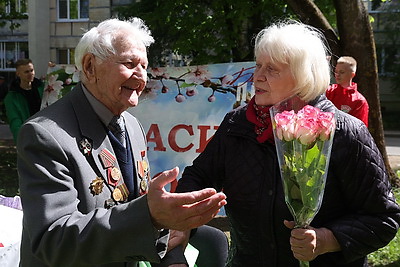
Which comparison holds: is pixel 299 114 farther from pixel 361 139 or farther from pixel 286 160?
pixel 361 139

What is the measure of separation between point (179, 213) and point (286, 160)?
0.49 metres

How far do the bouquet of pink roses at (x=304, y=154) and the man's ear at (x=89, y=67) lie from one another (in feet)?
2.54

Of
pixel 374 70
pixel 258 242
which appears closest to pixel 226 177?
pixel 258 242

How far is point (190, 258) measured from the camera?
3023 mm

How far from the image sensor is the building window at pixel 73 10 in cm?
2888

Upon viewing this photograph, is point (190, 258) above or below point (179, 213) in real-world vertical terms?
below

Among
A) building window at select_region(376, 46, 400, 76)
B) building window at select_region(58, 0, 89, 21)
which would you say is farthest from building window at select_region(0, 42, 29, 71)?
building window at select_region(376, 46, 400, 76)

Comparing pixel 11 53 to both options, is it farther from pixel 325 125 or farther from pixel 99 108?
pixel 325 125

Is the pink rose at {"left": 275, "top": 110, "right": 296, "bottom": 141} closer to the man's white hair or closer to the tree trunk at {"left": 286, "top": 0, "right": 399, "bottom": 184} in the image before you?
the man's white hair

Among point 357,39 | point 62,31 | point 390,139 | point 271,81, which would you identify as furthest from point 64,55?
point 271,81

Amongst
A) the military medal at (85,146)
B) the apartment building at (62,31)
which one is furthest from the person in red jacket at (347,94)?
the apartment building at (62,31)

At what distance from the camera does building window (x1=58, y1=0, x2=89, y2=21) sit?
94.7ft

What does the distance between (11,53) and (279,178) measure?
1246 inches

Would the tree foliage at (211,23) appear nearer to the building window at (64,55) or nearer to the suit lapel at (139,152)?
the suit lapel at (139,152)
